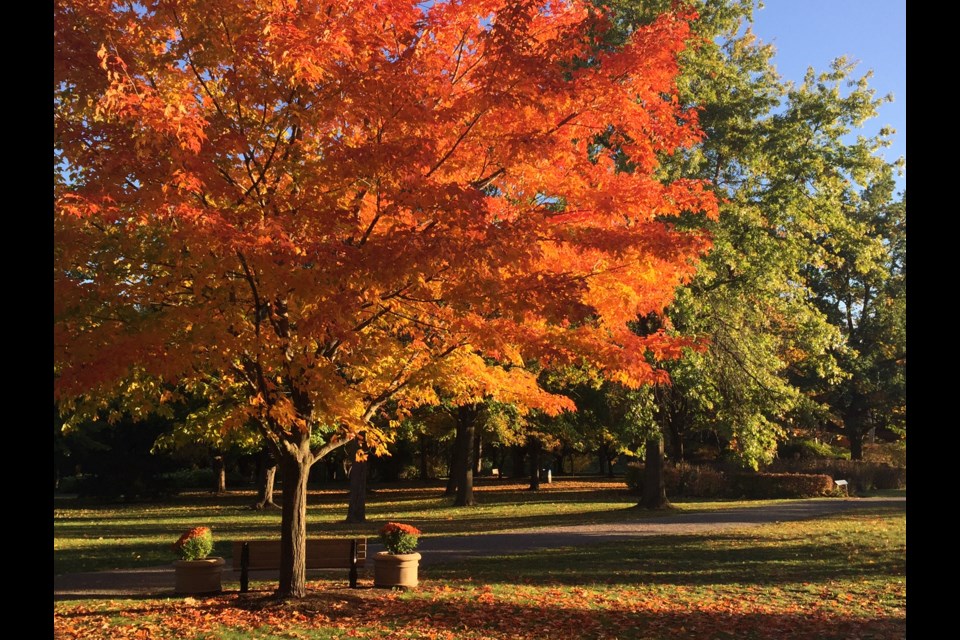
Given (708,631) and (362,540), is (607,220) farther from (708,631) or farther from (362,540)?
(362,540)

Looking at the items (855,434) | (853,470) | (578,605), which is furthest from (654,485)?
(855,434)

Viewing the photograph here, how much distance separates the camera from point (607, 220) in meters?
9.75

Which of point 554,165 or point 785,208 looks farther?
point 785,208

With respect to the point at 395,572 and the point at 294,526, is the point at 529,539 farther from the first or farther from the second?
the point at 294,526

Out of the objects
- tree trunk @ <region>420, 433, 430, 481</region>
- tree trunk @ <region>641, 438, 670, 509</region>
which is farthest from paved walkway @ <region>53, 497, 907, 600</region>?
tree trunk @ <region>420, 433, 430, 481</region>

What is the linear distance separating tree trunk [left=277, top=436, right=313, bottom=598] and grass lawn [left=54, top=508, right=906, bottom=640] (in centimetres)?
32

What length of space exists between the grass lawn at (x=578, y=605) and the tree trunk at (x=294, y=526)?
1.06ft

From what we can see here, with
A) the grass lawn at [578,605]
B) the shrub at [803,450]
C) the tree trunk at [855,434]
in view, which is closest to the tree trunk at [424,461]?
the shrub at [803,450]

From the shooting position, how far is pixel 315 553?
12375 mm

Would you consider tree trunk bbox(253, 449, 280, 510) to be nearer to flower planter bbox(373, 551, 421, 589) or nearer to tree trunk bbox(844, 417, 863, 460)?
flower planter bbox(373, 551, 421, 589)

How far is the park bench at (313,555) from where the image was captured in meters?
12.0

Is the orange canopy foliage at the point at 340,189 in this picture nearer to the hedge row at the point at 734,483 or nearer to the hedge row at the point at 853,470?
the hedge row at the point at 734,483

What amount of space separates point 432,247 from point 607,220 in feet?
8.50
